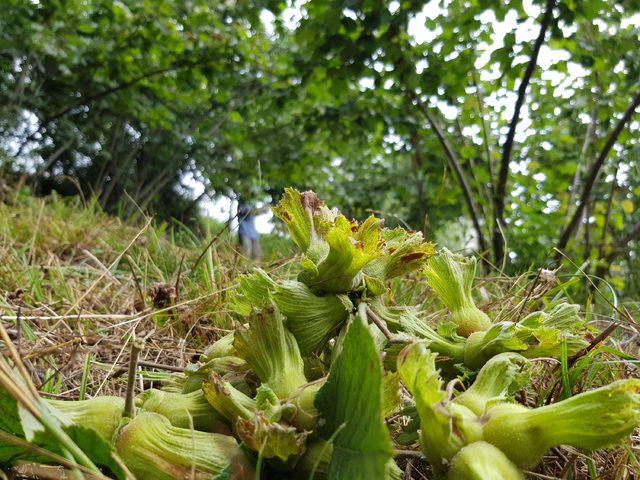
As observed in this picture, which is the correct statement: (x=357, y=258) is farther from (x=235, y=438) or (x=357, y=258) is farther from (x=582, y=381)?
(x=582, y=381)

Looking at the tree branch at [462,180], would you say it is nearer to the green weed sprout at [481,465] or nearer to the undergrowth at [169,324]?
the undergrowth at [169,324]

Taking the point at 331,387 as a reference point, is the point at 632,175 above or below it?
above

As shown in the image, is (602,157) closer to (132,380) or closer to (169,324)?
(169,324)

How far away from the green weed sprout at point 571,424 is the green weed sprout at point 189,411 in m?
0.22

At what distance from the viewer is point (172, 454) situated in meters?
0.41

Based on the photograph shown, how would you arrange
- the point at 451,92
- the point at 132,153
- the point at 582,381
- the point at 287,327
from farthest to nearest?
the point at 132,153 < the point at 451,92 < the point at 582,381 < the point at 287,327

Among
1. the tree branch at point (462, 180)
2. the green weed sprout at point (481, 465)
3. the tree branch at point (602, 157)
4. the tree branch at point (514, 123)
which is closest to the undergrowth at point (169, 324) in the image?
the green weed sprout at point (481, 465)

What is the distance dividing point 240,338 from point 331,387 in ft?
0.36

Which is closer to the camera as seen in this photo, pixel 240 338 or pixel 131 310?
pixel 240 338

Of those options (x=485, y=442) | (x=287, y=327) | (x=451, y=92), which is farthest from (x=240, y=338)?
(x=451, y=92)

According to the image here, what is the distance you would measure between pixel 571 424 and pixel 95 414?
378mm

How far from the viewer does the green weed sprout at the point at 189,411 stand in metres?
0.45

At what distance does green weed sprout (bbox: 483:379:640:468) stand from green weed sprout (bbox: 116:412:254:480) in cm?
19

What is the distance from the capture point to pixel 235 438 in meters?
0.45
